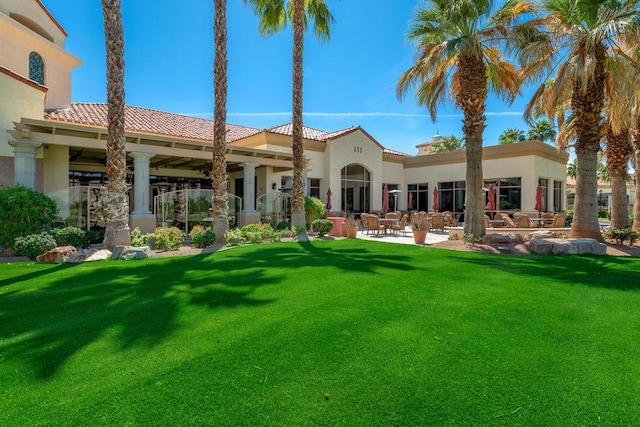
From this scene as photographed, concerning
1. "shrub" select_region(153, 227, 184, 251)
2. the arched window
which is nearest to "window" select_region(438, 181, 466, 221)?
"shrub" select_region(153, 227, 184, 251)

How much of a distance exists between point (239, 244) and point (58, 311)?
7598 mm

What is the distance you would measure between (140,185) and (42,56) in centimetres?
1059

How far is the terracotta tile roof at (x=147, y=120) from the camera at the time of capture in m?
16.6

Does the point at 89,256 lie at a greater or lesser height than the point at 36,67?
lesser

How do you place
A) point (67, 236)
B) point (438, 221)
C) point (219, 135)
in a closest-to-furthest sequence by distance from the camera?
point (67, 236), point (219, 135), point (438, 221)

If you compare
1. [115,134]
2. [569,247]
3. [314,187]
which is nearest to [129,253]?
[115,134]

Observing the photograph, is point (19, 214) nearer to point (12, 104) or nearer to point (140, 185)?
point (140, 185)

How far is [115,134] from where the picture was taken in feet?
34.3

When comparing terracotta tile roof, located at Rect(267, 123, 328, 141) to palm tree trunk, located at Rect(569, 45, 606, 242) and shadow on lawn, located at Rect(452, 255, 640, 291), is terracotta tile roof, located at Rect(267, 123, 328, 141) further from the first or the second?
shadow on lawn, located at Rect(452, 255, 640, 291)

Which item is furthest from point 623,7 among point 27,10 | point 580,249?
point 27,10

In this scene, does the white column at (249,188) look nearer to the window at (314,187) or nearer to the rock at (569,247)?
the window at (314,187)

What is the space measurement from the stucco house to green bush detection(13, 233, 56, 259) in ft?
10.9

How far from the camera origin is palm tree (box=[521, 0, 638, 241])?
11573 millimetres

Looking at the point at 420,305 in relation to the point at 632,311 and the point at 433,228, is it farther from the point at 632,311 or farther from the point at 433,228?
the point at 433,228
